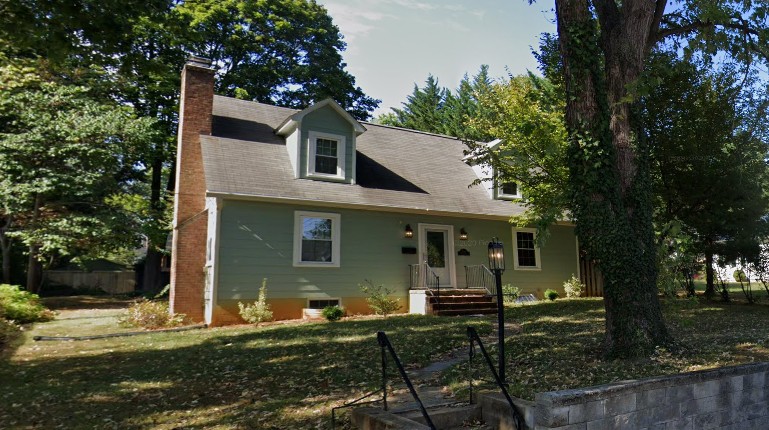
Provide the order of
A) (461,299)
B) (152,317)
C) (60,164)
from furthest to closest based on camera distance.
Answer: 1. (60,164)
2. (461,299)
3. (152,317)

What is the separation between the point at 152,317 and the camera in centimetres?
1225

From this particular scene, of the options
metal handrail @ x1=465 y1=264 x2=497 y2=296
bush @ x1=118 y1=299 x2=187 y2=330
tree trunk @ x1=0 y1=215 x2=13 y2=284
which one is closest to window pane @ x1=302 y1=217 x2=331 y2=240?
bush @ x1=118 y1=299 x2=187 y2=330

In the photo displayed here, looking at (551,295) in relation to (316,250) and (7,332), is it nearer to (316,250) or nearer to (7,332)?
(316,250)

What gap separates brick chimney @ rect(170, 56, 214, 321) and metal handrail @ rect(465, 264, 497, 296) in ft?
26.1

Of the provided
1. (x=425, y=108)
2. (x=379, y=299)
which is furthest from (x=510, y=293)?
(x=425, y=108)

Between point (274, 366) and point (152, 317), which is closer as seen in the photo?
point (274, 366)

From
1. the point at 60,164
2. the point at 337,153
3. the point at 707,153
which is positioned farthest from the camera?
the point at 60,164

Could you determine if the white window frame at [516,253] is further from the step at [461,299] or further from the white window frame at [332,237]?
the white window frame at [332,237]

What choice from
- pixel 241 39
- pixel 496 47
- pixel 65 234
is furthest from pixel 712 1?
pixel 241 39

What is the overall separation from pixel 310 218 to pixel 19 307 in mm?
8006

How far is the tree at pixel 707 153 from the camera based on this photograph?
13461mm

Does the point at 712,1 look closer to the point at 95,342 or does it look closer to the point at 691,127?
the point at 691,127

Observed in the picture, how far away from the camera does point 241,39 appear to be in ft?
82.8

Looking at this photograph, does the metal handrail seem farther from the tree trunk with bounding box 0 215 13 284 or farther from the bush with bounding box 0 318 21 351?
the tree trunk with bounding box 0 215 13 284
